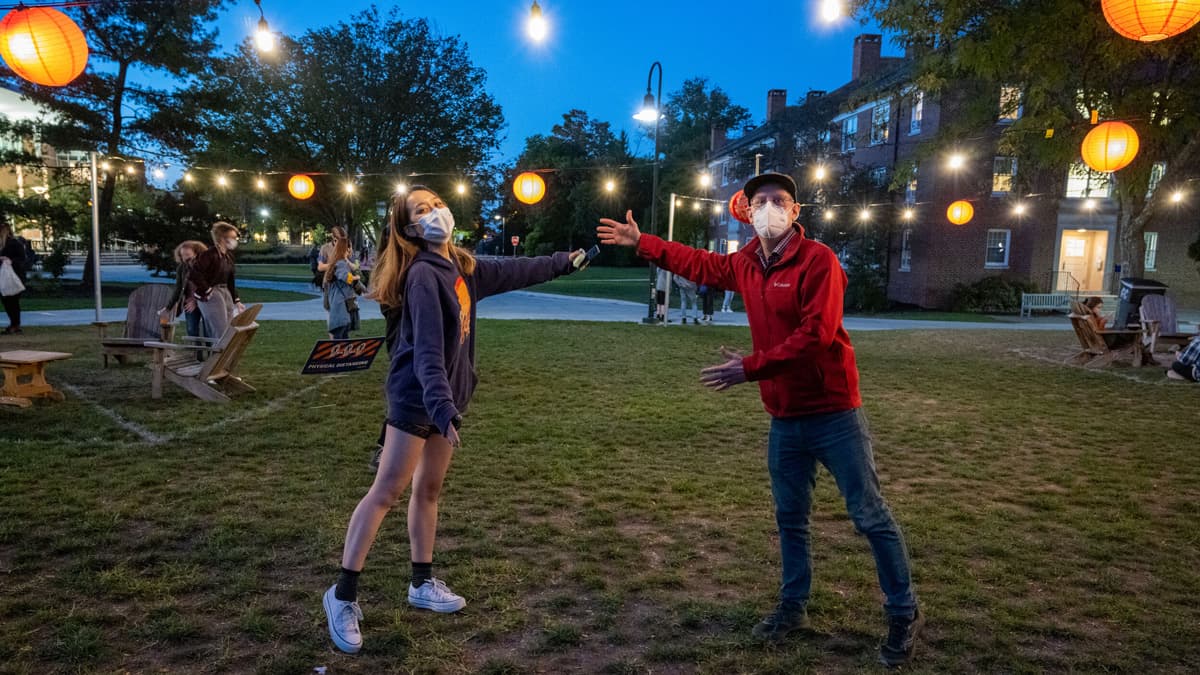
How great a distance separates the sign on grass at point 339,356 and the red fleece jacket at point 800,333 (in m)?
4.35

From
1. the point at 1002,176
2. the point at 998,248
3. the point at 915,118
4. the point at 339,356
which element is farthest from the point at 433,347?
the point at 998,248

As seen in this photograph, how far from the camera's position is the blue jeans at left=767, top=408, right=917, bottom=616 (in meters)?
3.04

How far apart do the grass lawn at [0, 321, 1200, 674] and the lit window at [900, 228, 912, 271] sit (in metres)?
20.7

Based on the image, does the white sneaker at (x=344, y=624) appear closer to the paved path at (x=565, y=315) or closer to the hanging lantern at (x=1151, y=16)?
the hanging lantern at (x=1151, y=16)

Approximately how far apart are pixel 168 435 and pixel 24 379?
2.49 meters

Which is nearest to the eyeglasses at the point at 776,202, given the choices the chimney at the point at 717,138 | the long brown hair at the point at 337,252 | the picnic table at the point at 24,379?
the picnic table at the point at 24,379

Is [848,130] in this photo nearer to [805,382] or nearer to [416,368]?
[805,382]

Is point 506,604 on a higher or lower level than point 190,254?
lower

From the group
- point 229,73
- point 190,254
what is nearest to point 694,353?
point 190,254

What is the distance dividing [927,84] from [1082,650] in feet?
43.9

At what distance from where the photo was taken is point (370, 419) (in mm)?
7562

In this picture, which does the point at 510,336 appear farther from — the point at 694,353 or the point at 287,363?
the point at 287,363

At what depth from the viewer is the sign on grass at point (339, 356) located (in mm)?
6789

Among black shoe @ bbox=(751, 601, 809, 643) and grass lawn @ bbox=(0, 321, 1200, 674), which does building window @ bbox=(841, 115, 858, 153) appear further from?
black shoe @ bbox=(751, 601, 809, 643)
